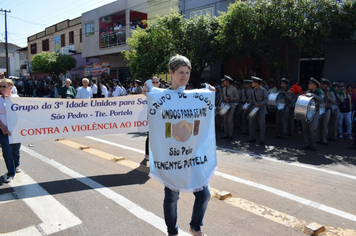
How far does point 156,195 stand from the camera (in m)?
4.81

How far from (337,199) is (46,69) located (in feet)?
114

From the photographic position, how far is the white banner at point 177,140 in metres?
2.95

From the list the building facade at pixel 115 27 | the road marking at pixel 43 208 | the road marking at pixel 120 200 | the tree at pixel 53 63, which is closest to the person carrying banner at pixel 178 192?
the road marking at pixel 120 200

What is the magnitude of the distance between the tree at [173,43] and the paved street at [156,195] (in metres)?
7.78

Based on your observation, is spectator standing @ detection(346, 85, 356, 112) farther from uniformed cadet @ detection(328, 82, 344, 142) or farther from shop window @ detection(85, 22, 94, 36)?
shop window @ detection(85, 22, 94, 36)

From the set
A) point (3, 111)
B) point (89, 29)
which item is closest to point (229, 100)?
point (3, 111)

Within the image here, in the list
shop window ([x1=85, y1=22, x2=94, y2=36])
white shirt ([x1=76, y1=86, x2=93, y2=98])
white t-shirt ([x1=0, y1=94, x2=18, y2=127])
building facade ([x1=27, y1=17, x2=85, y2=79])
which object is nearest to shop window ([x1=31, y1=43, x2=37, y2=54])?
building facade ([x1=27, y1=17, x2=85, y2=79])

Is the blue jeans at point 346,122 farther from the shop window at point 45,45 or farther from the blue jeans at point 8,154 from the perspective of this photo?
the shop window at point 45,45

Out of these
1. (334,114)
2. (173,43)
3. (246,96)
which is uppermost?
(173,43)

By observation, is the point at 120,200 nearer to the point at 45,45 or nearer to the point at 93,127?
the point at 93,127

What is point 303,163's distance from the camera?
6965 mm

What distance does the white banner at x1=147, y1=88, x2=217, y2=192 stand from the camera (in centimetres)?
295

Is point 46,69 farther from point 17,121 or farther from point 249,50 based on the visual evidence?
point 17,121

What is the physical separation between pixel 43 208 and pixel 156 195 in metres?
1.73
